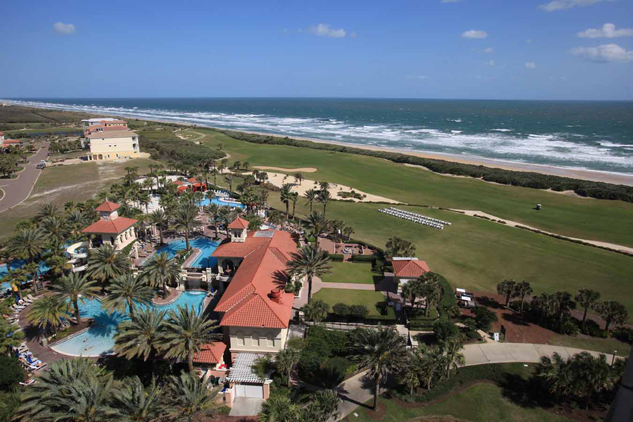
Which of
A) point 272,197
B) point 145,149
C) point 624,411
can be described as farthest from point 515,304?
point 145,149

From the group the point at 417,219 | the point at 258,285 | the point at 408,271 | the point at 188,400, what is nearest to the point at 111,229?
A: the point at 258,285

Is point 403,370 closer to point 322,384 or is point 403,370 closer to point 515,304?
point 322,384

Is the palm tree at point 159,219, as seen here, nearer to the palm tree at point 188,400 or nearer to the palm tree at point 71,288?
the palm tree at point 71,288

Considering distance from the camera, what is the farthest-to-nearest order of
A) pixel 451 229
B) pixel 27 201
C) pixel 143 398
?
pixel 27 201, pixel 451 229, pixel 143 398

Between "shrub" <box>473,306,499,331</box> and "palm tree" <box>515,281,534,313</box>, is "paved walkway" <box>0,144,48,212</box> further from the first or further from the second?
"palm tree" <box>515,281,534,313</box>

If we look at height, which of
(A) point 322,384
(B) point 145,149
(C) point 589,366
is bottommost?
(A) point 322,384

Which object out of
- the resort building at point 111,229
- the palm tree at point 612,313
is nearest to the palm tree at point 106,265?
the resort building at point 111,229

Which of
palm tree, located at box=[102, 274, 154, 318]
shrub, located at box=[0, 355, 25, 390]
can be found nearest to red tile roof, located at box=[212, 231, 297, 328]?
palm tree, located at box=[102, 274, 154, 318]
